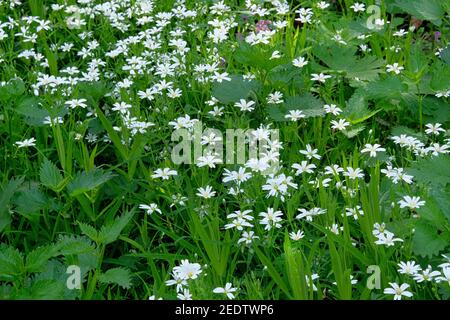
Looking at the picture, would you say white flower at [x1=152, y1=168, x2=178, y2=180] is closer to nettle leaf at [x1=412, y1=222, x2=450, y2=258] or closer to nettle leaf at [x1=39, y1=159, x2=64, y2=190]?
nettle leaf at [x1=39, y1=159, x2=64, y2=190]

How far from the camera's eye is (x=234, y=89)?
3582mm

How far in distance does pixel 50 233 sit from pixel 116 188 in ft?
1.00

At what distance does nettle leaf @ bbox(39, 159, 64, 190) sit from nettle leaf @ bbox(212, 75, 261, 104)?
83 cm

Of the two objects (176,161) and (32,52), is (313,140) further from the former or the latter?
(32,52)

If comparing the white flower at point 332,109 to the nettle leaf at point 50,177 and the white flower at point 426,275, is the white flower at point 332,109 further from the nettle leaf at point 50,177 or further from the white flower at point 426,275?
the nettle leaf at point 50,177

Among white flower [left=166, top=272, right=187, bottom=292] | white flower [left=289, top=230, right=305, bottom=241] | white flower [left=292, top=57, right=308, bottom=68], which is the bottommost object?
white flower [left=166, top=272, right=187, bottom=292]

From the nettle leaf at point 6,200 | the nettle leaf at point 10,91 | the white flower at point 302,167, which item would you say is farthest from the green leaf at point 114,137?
the white flower at point 302,167

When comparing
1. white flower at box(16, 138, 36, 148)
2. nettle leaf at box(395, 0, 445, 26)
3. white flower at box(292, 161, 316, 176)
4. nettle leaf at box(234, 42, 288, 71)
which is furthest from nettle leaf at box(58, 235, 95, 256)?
nettle leaf at box(395, 0, 445, 26)

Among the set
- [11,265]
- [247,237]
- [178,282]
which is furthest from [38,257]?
[247,237]

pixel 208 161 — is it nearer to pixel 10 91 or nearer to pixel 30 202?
pixel 30 202

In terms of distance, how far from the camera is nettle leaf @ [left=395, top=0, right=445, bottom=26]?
393cm

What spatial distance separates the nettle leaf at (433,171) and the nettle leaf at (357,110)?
495 millimetres

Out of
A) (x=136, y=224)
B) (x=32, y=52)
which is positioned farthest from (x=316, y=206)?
(x=32, y=52)

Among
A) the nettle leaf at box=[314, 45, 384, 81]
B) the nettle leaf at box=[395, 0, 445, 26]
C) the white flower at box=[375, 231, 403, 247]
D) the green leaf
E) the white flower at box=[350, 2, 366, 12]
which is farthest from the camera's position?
the white flower at box=[350, 2, 366, 12]
